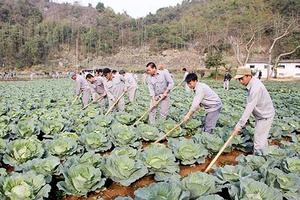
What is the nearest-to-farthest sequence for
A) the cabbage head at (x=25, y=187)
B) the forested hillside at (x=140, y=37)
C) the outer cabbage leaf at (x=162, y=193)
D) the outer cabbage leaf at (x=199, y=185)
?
the outer cabbage leaf at (x=162, y=193) → the outer cabbage leaf at (x=199, y=185) → the cabbage head at (x=25, y=187) → the forested hillside at (x=140, y=37)

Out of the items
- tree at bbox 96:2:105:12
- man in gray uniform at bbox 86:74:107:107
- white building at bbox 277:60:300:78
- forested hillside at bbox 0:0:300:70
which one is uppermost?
tree at bbox 96:2:105:12

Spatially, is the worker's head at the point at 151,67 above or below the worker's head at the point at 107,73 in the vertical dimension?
above

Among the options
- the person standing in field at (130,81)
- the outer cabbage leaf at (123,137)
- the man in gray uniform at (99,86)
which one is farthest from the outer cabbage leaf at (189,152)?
the person standing in field at (130,81)

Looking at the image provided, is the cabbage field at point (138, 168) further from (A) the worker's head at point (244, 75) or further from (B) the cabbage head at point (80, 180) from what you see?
(A) the worker's head at point (244, 75)

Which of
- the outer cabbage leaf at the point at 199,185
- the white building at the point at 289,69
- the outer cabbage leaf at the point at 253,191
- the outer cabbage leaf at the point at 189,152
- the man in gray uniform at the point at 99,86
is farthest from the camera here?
the white building at the point at 289,69

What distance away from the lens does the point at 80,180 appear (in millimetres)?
2844

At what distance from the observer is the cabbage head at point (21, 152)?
11.8 feet

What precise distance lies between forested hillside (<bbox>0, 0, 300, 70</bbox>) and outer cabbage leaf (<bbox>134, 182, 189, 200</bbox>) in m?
47.9

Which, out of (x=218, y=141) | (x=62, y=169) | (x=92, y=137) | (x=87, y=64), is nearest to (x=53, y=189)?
(x=62, y=169)

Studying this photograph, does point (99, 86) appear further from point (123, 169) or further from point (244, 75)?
point (244, 75)

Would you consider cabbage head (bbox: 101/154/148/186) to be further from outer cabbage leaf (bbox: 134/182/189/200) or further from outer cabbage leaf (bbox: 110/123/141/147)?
outer cabbage leaf (bbox: 110/123/141/147)

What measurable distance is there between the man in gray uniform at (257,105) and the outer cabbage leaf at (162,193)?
1593 millimetres

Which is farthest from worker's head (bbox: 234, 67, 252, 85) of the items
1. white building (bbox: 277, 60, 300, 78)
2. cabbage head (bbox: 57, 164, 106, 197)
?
white building (bbox: 277, 60, 300, 78)

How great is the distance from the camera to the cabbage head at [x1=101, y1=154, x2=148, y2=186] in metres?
3.10
